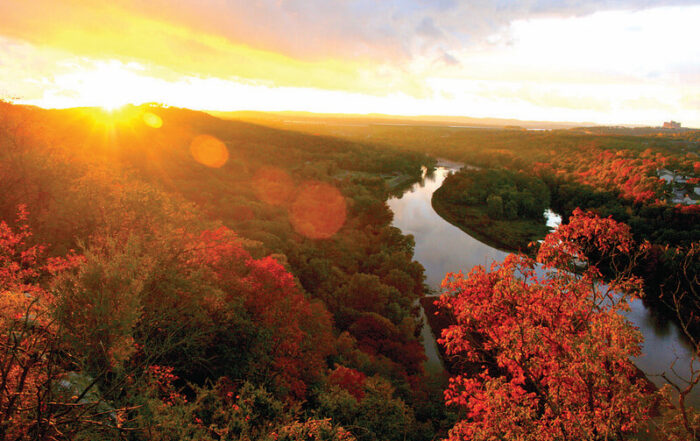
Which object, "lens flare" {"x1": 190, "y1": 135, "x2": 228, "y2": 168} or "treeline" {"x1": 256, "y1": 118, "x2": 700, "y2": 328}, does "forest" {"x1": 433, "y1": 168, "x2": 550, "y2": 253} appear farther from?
"lens flare" {"x1": 190, "y1": 135, "x2": 228, "y2": 168}

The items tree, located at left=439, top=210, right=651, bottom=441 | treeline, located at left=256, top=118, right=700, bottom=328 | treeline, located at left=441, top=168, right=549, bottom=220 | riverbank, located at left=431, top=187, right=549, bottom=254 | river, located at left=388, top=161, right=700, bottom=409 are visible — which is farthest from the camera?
treeline, located at left=441, top=168, right=549, bottom=220

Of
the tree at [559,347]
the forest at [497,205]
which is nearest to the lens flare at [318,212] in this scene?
the forest at [497,205]

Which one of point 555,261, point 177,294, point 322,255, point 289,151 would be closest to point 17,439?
point 177,294

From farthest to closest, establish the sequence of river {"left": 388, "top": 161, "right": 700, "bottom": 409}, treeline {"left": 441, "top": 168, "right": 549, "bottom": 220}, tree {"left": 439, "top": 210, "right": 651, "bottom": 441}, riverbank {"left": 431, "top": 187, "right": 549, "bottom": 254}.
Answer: treeline {"left": 441, "top": 168, "right": 549, "bottom": 220}, riverbank {"left": 431, "top": 187, "right": 549, "bottom": 254}, river {"left": 388, "top": 161, "right": 700, "bottom": 409}, tree {"left": 439, "top": 210, "right": 651, "bottom": 441}

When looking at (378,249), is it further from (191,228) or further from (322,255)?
(191,228)

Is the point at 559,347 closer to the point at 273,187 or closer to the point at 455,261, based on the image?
the point at 455,261

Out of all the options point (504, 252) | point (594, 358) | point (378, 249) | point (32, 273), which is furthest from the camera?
point (504, 252)

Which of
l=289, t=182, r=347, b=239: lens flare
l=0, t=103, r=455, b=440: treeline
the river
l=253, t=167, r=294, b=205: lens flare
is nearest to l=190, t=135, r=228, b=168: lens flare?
l=253, t=167, r=294, b=205: lens flare
